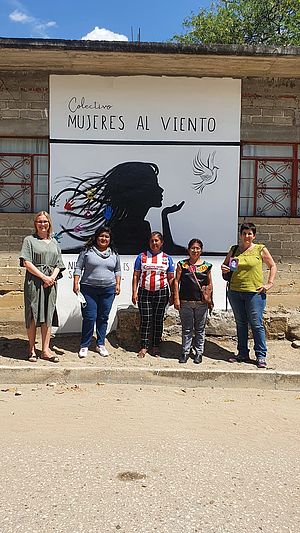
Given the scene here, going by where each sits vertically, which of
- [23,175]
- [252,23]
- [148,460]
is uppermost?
[252,23]

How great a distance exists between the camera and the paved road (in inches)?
127

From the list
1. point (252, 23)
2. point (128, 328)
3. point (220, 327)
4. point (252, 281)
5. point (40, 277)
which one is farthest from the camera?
point (252, 23)

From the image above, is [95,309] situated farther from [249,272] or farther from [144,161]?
[144,161]

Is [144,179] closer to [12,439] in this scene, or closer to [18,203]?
[18,203]

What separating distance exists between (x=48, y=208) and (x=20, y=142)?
1081 mm

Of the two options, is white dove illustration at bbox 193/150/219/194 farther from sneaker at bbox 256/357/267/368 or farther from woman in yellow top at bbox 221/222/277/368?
sneaker at bbox 256/357/267/368

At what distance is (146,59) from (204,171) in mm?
1796

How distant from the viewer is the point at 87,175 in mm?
7938

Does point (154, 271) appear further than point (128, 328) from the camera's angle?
No

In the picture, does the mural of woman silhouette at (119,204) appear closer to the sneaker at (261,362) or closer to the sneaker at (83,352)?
the sneaker at (83,352)

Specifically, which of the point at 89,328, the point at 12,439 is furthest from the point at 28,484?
the point at 89,328

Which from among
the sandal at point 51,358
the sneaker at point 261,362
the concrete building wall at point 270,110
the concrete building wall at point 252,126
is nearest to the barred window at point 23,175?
the concrete building wall at point 252,126

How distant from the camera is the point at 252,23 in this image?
21.0m

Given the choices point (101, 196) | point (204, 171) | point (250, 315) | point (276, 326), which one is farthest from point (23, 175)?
point (276, 326)
